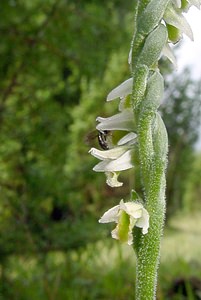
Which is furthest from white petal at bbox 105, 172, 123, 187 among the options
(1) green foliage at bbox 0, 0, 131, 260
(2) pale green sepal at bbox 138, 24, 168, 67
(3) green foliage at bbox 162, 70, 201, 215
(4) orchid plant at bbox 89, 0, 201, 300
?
(3) green foliage at bbox 162, 70, 201, 215

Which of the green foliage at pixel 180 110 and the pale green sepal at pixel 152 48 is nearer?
the pale green sepal at pixel 152 48

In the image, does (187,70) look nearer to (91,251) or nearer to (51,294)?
(91,251)

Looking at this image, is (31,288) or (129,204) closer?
(129,204)

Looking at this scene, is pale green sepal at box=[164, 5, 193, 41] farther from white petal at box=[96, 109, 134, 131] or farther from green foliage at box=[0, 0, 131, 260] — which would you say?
green foliage at box=[0, 0, 131, 260]

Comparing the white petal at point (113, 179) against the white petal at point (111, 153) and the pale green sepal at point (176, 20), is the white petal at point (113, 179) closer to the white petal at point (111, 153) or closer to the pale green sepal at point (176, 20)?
the white petal at point (111, 153)

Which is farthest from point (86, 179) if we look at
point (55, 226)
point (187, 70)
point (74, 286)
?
point (187, 70)

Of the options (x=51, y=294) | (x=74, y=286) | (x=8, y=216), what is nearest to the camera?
(x=51, y=294)

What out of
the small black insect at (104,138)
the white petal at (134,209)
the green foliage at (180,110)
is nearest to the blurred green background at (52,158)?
the green foliage at (180,110)
